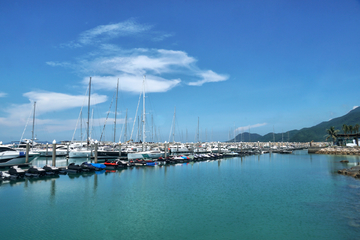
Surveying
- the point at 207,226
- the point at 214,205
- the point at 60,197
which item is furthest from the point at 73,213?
the point at 214,205

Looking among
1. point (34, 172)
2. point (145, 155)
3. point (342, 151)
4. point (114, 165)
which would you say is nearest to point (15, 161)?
point (34, 172)

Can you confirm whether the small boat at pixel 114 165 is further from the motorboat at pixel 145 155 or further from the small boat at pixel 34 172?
the small boat at pixel 34 172

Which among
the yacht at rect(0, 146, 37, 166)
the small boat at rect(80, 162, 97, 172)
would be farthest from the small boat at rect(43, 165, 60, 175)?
the yacht at rect(0, 146, 37, 166)

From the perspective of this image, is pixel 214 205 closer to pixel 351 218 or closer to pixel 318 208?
pixel 318 208

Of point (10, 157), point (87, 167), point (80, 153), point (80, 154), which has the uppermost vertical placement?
point (10, 157)

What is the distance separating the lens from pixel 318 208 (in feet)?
72.8

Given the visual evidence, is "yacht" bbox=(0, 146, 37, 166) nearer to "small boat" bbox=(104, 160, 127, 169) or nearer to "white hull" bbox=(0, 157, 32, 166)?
"white hull" bbox=(0, 157, 32, 166)

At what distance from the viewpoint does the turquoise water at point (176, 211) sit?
1652 centimetres

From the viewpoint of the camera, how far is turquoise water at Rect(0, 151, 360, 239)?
16516mm

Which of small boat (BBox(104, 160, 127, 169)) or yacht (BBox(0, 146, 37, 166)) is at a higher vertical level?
yacht (BBox(0, 146, 37, 166))

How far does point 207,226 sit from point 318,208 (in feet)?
39.6

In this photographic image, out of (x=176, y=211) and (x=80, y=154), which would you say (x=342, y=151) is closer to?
(x=80, y=154)

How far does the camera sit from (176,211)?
21.3 metres

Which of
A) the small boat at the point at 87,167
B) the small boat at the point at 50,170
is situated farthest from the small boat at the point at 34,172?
the small boat at the point at 87,167
